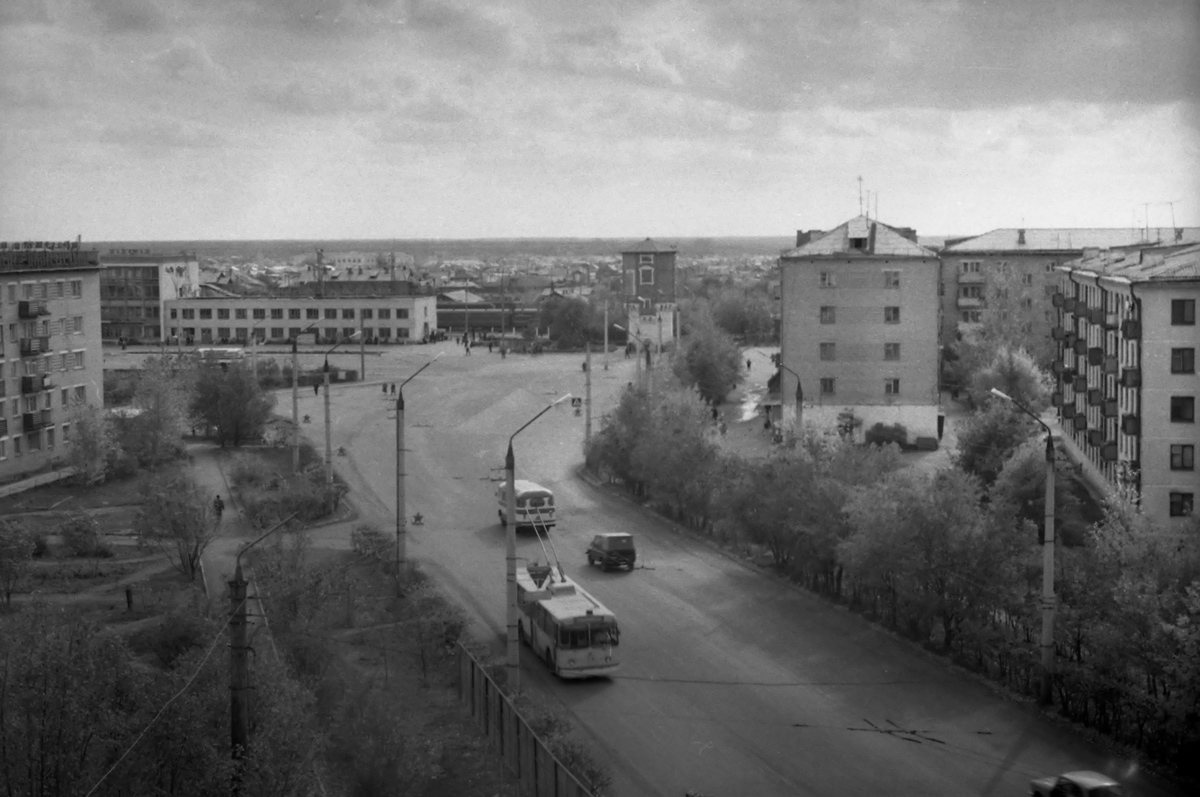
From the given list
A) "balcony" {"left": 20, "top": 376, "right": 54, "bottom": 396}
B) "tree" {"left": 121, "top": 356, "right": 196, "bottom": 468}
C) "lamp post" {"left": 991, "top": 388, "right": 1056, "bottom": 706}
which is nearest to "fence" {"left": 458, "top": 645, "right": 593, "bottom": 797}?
"lamp post" {"left": 991, "top": 388, "right": 1056, "bottom": 706}

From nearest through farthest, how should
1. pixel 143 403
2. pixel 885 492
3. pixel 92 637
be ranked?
pixel 92 637 → pixel 885 492 → pixel 143 403

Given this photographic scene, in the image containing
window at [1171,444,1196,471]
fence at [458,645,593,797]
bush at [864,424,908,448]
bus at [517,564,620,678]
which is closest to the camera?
fence at [458,645,593,797]

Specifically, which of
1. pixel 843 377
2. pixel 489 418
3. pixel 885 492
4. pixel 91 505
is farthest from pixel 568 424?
pixel 885 492

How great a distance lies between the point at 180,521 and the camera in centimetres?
1975

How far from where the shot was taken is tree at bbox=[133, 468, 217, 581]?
65.0ft

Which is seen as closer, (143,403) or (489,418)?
(143,403)

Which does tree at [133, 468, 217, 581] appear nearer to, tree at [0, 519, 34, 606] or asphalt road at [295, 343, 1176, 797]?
tree at [0, 519, 34, 606]

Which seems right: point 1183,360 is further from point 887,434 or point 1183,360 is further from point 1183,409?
point 887,434

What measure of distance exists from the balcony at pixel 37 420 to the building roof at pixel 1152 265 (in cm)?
2128

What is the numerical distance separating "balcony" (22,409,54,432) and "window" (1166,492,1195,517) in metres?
21.9

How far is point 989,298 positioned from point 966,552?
29.4 m

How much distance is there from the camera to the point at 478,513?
81.5 ft

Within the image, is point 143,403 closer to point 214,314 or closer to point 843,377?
point 843,377

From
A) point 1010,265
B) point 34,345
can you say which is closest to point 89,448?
point 34,345
